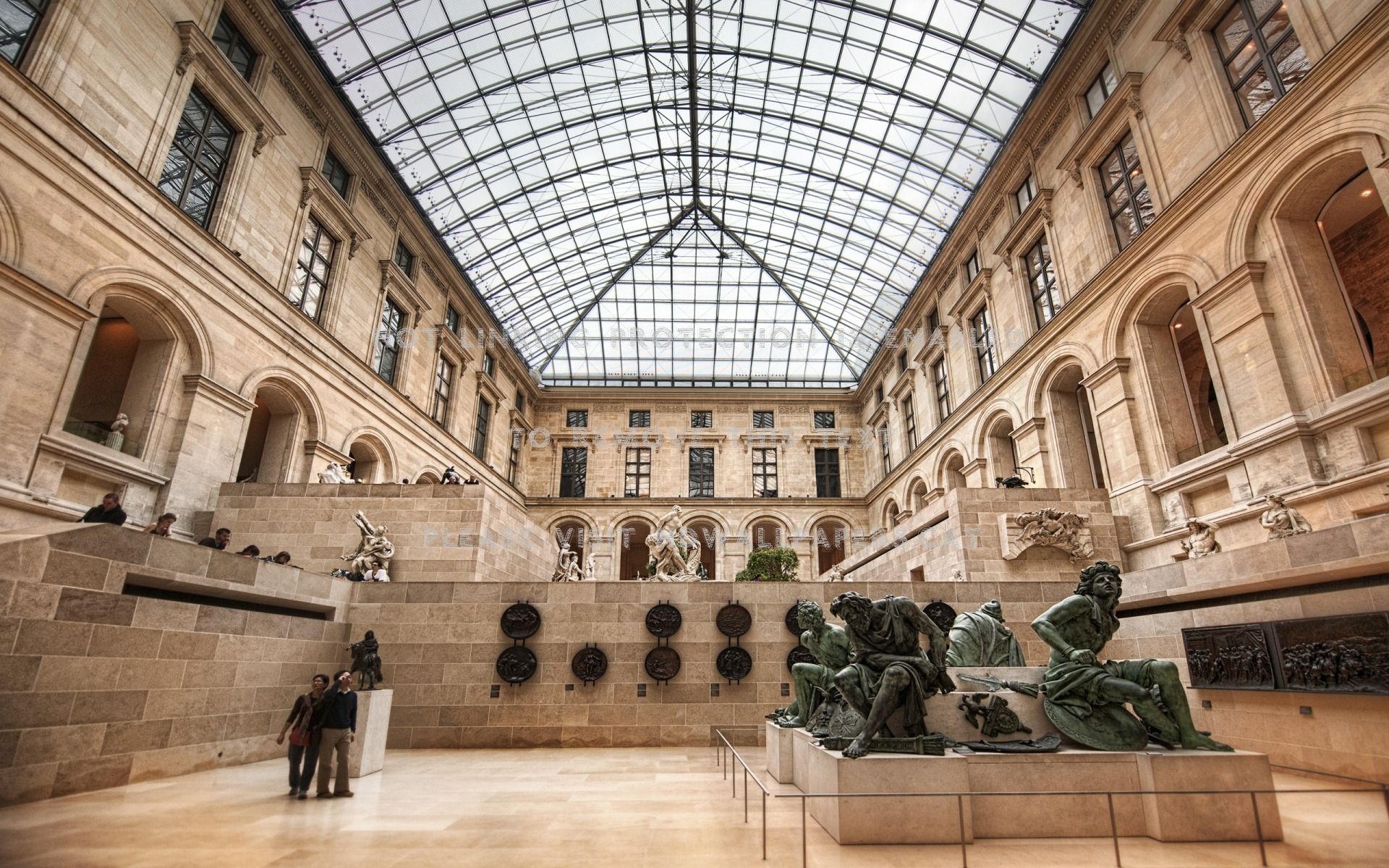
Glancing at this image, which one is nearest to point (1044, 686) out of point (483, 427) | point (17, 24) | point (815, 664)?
point (815, 664)

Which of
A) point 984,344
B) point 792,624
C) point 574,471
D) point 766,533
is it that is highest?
point 984,344

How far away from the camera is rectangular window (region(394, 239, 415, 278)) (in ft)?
86.3

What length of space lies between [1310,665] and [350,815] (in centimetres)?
1144

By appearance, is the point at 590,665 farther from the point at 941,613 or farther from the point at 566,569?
the point at 941,613

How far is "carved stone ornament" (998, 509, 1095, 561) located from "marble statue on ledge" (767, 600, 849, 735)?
36.2 ft

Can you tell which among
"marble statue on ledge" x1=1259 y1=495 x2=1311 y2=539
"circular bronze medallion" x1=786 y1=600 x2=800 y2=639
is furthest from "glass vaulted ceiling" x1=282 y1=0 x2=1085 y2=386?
"circular bronze medallion" x1=786 y1=600 x2=800 y2=639

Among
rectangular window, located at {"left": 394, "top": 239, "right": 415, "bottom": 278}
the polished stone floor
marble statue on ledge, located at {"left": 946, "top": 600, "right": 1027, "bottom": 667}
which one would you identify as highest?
rectangular window, located at {"left": 394, "top": 239, "right": 415, "bottom": 278}

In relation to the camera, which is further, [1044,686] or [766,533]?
[766,533]

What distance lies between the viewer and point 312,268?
21.0 metres

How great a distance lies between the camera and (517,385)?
38406mm

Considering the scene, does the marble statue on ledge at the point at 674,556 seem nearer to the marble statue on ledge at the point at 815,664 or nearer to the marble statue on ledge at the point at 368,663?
the marble statue on ledge at the point at 368,663

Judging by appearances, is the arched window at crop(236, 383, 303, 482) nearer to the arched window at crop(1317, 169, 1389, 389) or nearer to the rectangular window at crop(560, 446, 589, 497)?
the rectangular window at crop(560, 446, 589, 497)

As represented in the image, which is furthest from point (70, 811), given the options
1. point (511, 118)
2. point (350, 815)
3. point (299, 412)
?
point (511, 118)

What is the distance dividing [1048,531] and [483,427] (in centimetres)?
2635
